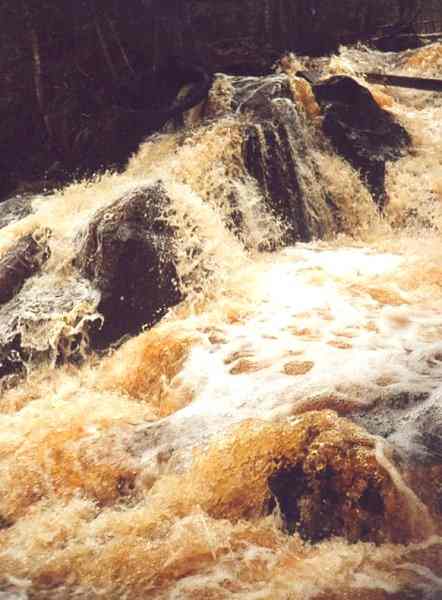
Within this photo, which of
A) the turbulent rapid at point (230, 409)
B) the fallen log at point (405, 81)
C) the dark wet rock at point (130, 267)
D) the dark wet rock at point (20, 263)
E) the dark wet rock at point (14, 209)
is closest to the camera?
the turbulent rapid at point (230, 409)

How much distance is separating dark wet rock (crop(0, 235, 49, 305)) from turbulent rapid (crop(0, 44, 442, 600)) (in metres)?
0.04

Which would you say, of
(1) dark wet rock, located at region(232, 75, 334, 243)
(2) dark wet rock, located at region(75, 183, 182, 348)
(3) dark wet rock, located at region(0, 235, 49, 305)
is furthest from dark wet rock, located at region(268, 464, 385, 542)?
(1) dark wet rock, located at region(232, 75, 334, 243)

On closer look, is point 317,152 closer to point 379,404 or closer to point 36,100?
point 36,100

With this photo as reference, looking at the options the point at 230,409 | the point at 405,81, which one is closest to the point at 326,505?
the point at 230,409

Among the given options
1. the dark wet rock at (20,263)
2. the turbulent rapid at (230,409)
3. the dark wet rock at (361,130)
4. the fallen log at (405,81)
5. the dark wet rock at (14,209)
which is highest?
the fallen log at (405,81)

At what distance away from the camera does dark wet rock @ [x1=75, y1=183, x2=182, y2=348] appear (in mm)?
4613

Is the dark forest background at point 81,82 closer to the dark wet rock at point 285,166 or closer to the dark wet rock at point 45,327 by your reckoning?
the dark wet rock at point 285,166

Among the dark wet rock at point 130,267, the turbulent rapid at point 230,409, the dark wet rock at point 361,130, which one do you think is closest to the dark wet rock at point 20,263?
the turbulent rapid at point 230,409

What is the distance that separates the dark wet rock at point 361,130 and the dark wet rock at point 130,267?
3596 mm

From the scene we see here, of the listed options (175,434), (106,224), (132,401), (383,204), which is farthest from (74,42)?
(175,434)

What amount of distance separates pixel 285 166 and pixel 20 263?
3.30 m

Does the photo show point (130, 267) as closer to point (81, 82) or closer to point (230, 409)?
point (230, 409)

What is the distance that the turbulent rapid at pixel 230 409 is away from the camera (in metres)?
2.24

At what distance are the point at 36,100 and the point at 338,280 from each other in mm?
5283
